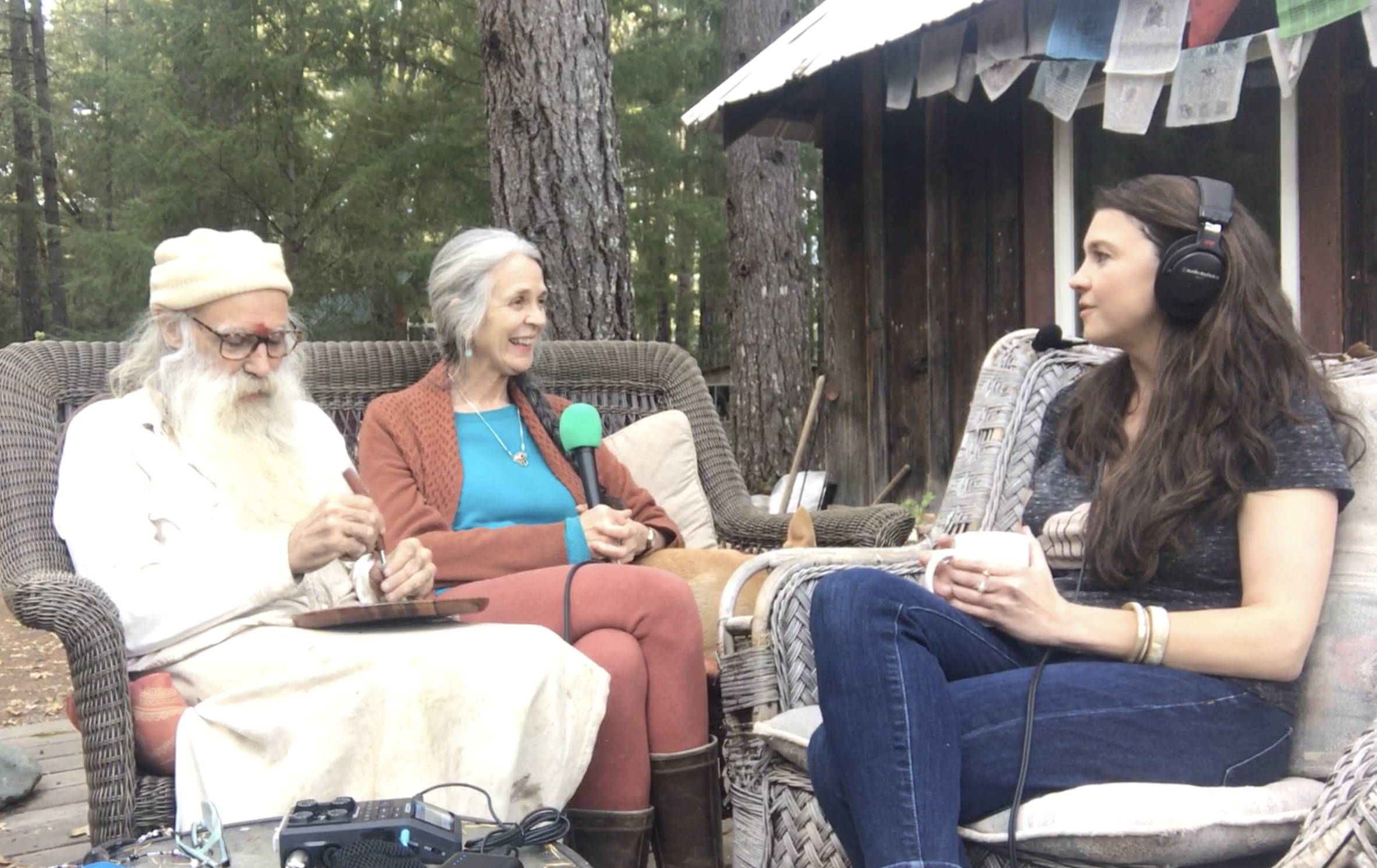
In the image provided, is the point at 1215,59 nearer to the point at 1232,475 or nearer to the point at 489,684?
the point at 1232,475

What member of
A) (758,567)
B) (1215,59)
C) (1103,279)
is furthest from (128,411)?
(1215,59)

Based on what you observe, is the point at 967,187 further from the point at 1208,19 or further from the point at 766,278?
the point at 766,278

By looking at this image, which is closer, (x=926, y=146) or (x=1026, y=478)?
(x=1026, y=478)

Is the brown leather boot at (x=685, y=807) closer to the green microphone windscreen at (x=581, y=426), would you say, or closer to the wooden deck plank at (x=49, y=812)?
the green microphone windscreen at (x=581, y=426)

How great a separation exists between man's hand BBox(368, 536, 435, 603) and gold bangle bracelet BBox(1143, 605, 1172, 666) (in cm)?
146

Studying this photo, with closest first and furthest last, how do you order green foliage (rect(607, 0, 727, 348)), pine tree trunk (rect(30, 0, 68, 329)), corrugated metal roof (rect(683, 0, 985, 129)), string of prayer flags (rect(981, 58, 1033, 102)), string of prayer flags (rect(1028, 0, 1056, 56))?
string of prayer flags (rect(1028, 0, 1056, 56)) → string of prayer flags (rect(981, 58, 1033, 102)) → corrugated metal roof (rect(683, 0, 985, 129)) → green foliage (rect(607, 0, 727, 348)) → pine tree trunk (rect(30, 0, 68, 329))

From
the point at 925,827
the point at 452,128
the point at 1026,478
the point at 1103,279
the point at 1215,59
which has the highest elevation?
the point at 452,128

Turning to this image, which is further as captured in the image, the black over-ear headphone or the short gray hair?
the short gray hair

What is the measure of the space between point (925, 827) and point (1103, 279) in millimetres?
1112

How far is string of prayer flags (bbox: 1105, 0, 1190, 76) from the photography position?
4430 mm

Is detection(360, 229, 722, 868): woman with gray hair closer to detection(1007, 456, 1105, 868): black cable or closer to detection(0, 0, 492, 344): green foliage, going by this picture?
detection(1007, 456, 1105, 868): black cable

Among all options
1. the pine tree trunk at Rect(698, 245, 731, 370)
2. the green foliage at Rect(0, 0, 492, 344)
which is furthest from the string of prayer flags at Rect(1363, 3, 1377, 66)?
the pine tree trunk at Rect(698, 245, 731, 370)

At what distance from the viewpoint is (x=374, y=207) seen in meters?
10.3

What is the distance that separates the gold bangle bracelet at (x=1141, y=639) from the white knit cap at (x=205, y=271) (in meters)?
1.95
